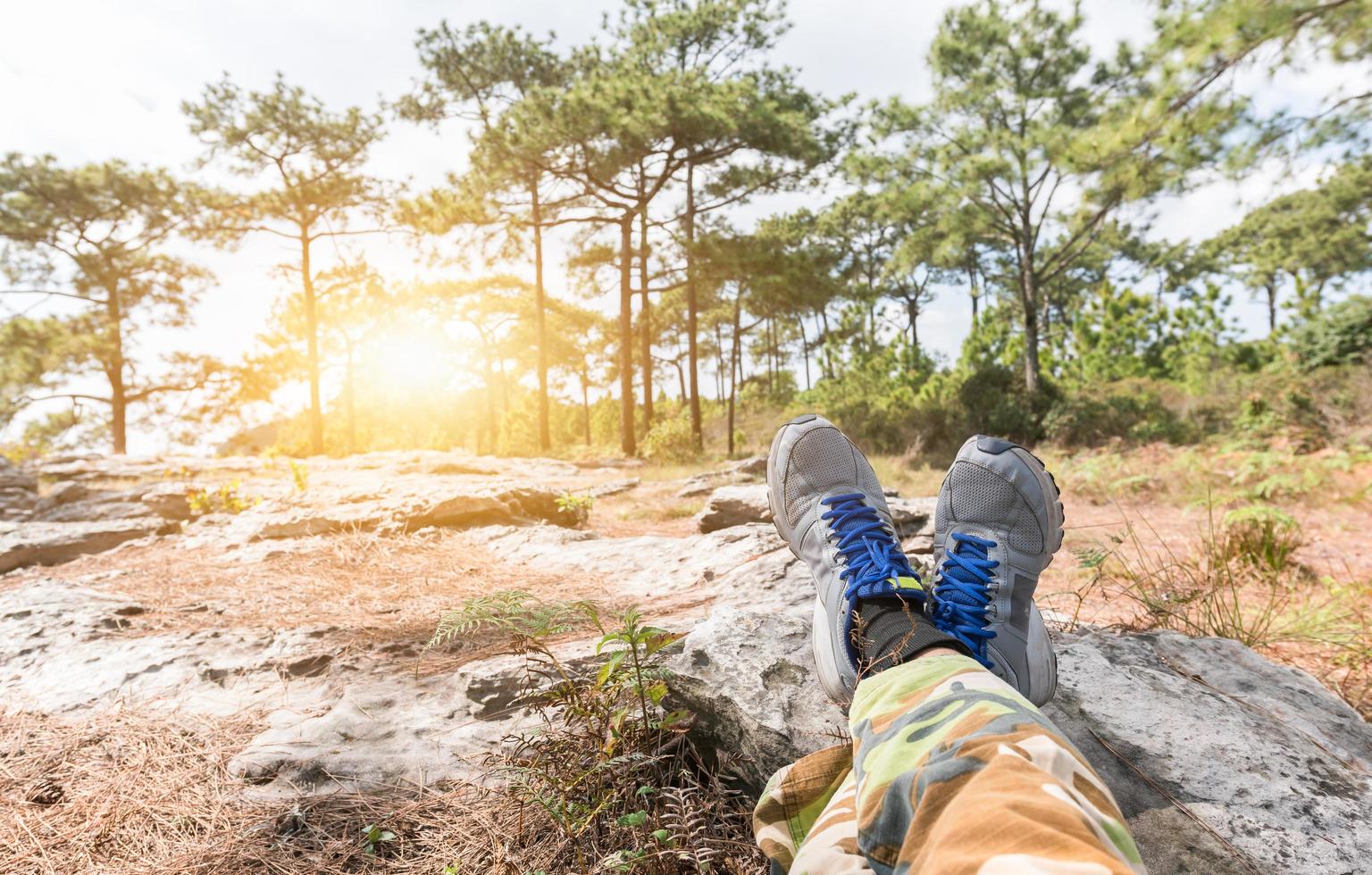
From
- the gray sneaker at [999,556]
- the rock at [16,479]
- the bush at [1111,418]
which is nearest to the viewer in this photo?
the gray sneaker at [999,556]

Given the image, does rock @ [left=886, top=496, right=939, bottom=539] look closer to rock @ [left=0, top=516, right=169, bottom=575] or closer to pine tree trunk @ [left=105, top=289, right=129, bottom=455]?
rock @ [left=0, top=516, right=169, bottom=575]

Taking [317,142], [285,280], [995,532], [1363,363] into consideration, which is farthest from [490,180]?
[1363,363]

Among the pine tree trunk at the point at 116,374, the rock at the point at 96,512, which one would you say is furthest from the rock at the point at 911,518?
the pine tree trunk at the point at 116,374

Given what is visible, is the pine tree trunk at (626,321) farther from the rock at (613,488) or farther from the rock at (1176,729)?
the rock at (1176,729)

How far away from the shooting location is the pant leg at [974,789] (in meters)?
0.58

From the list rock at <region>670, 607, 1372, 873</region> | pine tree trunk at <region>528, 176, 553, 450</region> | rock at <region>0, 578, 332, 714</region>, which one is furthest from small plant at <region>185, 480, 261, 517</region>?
pine tree trunk at <region>528, 176, 553, 450</region>

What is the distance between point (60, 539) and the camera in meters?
4.22

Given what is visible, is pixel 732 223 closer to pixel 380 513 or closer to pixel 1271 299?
pixel 380 513

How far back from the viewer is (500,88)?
13.9 meters

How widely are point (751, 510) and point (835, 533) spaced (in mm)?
2265

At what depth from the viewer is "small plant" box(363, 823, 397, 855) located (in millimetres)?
1159

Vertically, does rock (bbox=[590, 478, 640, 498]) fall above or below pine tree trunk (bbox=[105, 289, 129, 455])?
below

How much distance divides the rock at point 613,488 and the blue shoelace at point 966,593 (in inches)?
208

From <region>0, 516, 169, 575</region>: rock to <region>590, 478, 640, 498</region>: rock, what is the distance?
3811 mm
